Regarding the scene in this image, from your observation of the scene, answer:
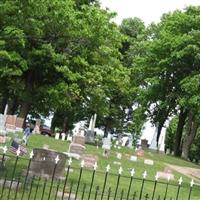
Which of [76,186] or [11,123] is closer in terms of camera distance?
[76,186]

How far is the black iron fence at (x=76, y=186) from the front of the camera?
37.6 ft

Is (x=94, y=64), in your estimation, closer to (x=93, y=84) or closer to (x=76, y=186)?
(x=93, y=84)

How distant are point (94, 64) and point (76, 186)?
24.3m

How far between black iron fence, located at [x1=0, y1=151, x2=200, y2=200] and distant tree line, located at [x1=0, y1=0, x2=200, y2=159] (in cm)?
615

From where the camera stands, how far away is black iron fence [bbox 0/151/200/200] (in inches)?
451

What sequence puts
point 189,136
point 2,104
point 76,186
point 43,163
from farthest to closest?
point 2,104 → point 189,136 → point 43,163 → point 76,186

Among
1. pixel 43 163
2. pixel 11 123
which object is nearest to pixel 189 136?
pixel 11 123

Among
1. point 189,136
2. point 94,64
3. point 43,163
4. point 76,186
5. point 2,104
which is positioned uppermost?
point 94,64

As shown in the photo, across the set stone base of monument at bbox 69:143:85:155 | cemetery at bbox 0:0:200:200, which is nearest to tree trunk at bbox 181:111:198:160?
cemetery at bbox 0:0:200:200

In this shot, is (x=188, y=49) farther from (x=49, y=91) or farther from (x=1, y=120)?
(x=1, y=120)

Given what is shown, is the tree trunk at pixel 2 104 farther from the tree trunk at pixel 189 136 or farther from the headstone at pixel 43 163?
the headstone at pixel 43 163

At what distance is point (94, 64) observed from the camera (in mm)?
38625

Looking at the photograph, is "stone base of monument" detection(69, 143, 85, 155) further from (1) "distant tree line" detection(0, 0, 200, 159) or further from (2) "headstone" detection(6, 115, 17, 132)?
(2) "headstone" detection(6, 115, 17, 132)

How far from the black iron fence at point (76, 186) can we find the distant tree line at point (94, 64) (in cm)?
615
